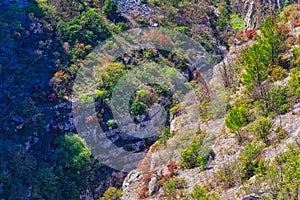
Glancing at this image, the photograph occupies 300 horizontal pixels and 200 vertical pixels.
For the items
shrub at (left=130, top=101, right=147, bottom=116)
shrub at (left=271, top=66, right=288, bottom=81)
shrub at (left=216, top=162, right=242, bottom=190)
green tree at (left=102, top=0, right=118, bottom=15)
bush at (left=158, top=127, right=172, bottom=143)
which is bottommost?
shrub at (left=130, top=101, right=147, bottom=116)

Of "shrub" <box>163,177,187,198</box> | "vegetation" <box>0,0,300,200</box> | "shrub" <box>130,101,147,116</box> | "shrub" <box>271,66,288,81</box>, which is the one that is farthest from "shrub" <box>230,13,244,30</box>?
"shrub" <box>163,177,187,198</box>

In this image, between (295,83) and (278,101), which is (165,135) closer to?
(278,101)

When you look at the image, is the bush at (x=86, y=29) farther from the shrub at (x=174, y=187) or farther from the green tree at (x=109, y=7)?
the shrub at (x=174, y=187)

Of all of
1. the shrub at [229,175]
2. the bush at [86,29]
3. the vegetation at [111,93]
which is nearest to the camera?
the shrub at [229,175]

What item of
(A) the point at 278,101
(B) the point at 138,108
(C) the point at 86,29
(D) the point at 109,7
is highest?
(A) the point at 278,101

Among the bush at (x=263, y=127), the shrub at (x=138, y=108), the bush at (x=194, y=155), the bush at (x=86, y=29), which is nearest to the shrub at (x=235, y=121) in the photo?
the bush at (x=263, y=127)

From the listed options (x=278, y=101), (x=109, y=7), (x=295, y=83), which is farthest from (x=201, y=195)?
(x=109, y=7)

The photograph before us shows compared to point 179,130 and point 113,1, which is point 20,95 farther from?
point 113,1

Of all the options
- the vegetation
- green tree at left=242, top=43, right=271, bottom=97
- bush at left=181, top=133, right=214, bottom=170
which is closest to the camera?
the vegetation

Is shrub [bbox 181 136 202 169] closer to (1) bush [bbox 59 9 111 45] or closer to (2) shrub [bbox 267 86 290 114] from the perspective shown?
(2) shrub [bbox 267 86 290 114]

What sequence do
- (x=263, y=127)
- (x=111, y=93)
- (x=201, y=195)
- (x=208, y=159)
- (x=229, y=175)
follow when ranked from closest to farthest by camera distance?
1. (x=201, y=195)
2. (x=229, y=175)
3. (x=263, y=127)
4. (x=208, y=159)
5. (x=111, y=93)

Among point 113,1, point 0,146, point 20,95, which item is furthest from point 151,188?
point 113,1
